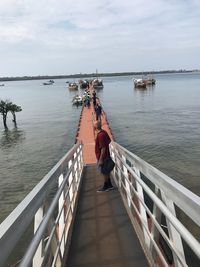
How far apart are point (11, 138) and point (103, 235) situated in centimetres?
2725

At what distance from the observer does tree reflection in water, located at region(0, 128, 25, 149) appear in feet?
91.5

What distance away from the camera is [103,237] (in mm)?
4906

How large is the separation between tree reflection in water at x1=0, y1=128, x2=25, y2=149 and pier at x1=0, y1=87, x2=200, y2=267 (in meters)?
21.4

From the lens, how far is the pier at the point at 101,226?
243 centimetres

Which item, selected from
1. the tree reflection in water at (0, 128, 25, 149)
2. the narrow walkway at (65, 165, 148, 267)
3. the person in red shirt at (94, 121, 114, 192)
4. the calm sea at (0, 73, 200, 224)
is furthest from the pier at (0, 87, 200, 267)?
the tree reflection in water at (0, 128, 25, 149)

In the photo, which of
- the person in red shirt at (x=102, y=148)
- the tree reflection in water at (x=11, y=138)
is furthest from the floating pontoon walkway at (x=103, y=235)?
the tree reflection in water at (x=11, y=138)

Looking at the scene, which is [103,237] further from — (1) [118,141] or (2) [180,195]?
(1) [118,141]

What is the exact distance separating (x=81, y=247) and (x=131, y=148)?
60.1 ft

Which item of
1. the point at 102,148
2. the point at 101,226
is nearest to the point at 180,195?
the point at 101,226

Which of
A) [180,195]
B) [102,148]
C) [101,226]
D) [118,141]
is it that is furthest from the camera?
[118,141]

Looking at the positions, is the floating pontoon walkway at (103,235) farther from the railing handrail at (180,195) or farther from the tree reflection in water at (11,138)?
the tree reflection in water at (11,138)

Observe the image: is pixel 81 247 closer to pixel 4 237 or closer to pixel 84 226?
pixel 84 226

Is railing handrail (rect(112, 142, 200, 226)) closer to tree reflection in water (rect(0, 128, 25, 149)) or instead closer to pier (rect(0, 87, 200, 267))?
pier (rect(0, 87, 200, 267))

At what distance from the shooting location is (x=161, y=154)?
68.1 feet
